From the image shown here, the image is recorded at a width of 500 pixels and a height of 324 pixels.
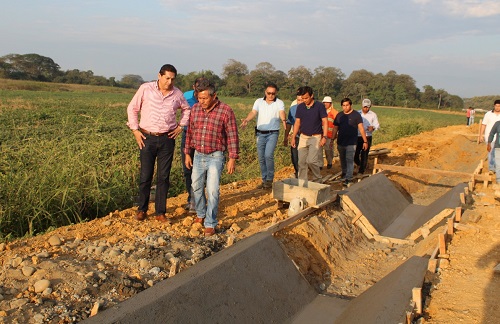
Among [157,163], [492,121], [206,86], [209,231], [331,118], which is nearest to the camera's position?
[206,86]

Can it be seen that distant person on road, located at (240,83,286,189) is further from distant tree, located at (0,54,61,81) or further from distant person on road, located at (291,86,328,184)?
distant tree, located at (0,54,61,81)

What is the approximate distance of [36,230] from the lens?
5.11 meters

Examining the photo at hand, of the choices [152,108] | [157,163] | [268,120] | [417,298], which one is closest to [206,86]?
[152,108]

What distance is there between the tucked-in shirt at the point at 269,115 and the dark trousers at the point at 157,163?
7.75 feet

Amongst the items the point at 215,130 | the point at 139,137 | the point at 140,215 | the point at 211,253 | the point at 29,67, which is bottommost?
the point at 211,253

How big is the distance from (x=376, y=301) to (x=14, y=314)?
9.41ft

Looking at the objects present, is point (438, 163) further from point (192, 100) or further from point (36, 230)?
point (36, 230)

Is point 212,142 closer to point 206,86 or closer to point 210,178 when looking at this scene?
point 210,178

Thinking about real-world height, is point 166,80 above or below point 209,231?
above

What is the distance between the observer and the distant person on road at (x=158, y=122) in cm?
501

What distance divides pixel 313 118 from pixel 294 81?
191 feet

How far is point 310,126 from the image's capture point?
6953 millimetres

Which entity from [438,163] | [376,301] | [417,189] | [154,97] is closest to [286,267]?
[376,301]

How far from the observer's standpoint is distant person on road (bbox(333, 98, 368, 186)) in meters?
8.19
